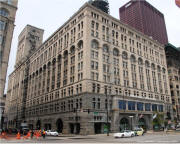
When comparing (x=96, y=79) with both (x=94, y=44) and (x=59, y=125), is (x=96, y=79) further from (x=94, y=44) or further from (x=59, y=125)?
(x=59, y=125)

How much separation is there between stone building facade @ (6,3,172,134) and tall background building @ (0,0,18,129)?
68.3ft

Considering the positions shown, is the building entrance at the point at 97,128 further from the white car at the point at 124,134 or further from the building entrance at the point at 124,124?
the white car at the point at 124,134

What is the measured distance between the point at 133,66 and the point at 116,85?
14724 millimetres

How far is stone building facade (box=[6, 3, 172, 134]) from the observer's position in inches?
2071

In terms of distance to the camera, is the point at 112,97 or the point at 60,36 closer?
the point at 112,97

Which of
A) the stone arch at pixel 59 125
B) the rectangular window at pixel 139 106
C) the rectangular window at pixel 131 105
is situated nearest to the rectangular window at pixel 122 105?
the rectangular window at pixel 131 105

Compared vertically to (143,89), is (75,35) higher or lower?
higher

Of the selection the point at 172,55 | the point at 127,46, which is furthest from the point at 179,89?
the point at 127,46

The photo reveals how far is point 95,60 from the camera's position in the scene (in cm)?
5638

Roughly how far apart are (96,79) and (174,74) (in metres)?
64.7

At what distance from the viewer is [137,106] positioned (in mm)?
61000

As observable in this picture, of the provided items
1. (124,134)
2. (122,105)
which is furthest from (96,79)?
(124,134)

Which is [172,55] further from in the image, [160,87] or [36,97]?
[36,97]

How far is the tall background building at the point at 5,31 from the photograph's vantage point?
3991 centimetres
